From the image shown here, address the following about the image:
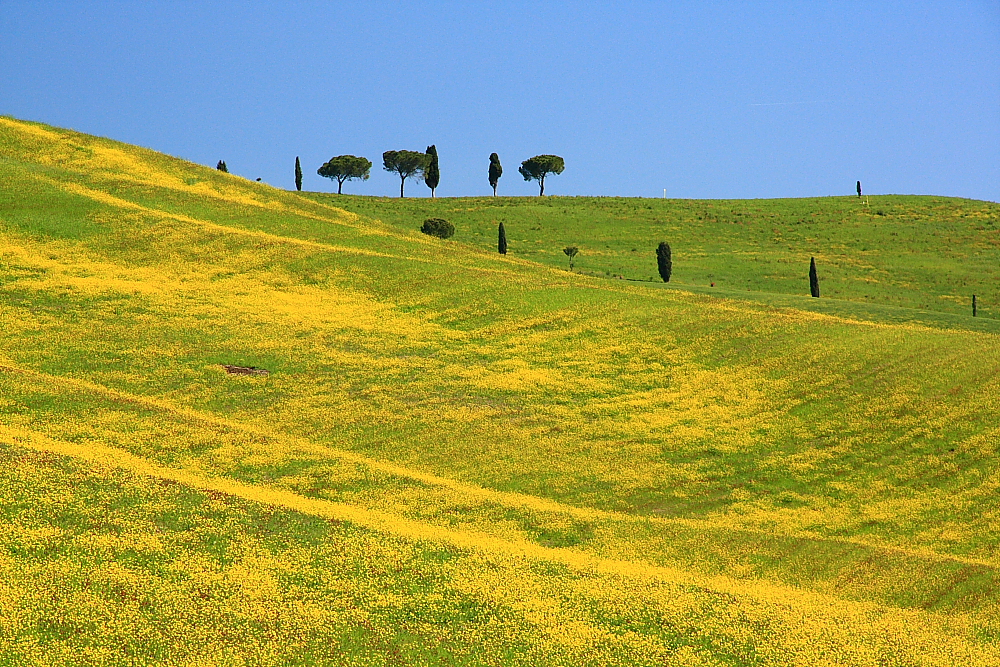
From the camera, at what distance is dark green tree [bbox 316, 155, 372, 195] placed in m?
184

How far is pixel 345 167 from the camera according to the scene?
184 meters

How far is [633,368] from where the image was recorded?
45.8m

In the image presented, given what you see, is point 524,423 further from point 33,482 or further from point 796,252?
point 796,252

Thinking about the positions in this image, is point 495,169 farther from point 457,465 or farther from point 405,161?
point 457,465

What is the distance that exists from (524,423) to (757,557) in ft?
43.5

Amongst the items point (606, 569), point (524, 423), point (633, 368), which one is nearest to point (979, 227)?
point (633, 368)

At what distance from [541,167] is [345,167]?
3801 cm

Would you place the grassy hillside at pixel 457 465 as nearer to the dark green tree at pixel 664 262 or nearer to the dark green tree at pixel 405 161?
the dark green tree at pixel 664 262

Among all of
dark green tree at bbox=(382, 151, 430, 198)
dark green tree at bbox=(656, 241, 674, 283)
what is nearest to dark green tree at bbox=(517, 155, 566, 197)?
dark green tree at bbox=(382, 151, 430, 198)

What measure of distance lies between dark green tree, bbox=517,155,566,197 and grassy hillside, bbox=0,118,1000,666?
12048 centimetres

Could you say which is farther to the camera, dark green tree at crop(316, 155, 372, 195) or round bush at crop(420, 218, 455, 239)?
dark green tree at crop(316, 155, 372, 195)

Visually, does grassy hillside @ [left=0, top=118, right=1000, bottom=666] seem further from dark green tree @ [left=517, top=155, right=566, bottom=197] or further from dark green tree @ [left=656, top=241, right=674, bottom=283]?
dark green tree @ [left=517, top=155, right=566, bottom=197]

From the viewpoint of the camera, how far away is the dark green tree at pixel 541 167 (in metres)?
185

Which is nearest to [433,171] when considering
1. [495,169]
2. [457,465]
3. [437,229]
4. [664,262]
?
[495,169]
